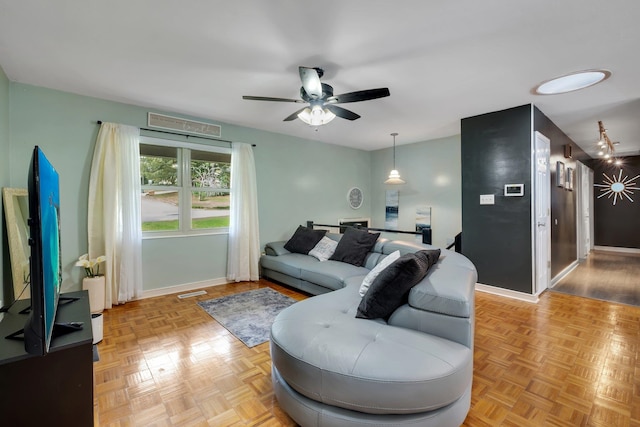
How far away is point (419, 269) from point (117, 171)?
3.47 m

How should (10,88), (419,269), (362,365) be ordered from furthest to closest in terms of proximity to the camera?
(10,88) < (419,269) < (362,365)

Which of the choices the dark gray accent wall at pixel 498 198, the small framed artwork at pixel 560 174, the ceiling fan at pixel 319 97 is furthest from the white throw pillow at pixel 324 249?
the small framed artwork at pixel 560 174

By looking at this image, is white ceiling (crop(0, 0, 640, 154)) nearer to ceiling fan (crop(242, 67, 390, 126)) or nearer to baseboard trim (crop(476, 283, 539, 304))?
ceiling fan (crop(242, 67, 390, 126))

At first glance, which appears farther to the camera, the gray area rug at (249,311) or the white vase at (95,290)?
the white vase at (95,290)

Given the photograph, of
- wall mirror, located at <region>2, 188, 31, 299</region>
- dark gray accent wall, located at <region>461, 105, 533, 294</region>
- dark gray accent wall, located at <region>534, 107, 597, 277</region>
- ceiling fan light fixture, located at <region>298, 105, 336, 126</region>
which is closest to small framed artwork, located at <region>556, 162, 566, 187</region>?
dark gray accent wall, located at <region>534, 107, 597, 277</region>

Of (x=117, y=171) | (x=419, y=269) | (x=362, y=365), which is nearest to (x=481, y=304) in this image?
(x=419, y=269)

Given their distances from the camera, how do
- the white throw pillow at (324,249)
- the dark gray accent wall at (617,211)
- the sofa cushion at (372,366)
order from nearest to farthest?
the sofa cushion at (372,366)
the white throw pillow at (324,249)
the dark gray accent wall at (617,211)

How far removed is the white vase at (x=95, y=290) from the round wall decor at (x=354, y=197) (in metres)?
4.33

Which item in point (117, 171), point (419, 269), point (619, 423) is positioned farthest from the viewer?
point (117, 171)

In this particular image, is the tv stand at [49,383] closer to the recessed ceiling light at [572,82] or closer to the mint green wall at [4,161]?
the mint green wall at [4,161]

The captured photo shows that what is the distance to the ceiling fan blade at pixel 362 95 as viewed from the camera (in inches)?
88.9

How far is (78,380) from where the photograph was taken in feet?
3.84

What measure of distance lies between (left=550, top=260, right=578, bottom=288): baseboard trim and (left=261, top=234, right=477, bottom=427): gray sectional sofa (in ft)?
10.7

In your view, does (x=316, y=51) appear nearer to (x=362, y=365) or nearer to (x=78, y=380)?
(x=362, y=365)
